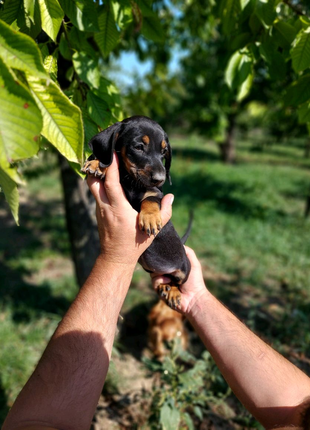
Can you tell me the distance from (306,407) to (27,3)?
5.37 feet

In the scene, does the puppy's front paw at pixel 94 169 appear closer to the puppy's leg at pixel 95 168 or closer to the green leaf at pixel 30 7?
the puppy's leg at pixel 95 168

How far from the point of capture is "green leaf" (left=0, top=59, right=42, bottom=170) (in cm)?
77

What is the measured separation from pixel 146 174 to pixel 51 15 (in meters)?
0.81

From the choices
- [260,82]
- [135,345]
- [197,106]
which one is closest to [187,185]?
[260,82]

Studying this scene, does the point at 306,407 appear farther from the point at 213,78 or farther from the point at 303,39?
the point at 213,78

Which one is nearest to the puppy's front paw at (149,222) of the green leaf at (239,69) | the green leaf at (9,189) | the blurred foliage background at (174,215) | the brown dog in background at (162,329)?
the blurred foliage background at (174,215)

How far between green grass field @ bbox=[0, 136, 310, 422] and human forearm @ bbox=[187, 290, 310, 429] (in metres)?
1.83

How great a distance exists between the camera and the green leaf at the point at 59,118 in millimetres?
912

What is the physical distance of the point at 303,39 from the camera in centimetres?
160

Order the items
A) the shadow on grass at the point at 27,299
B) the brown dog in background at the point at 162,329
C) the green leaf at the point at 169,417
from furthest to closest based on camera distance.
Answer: the shadow on grass at the point at 27,299 → the brown dog in background at the point at 162,329 → the green leaf at the point at 169,417

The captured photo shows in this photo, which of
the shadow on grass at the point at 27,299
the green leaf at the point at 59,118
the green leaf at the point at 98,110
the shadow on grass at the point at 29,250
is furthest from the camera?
the shadow on grass at the point at 29,250

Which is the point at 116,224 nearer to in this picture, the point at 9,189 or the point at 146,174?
the point at 146,174

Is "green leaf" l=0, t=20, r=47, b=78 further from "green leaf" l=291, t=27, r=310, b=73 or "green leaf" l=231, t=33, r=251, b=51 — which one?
"green leaf" l=231, t=33, r=251, b=51

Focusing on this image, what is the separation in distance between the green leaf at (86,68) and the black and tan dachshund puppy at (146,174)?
0.22 m
